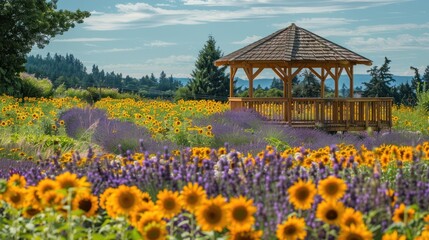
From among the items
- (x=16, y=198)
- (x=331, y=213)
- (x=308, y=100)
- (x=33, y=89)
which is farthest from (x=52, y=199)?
(x=33, y=89)

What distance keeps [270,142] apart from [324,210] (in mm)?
8831

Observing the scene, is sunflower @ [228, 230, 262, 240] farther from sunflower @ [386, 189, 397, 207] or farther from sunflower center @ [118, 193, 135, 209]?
sunflower @ [386, 189, 397, 207]

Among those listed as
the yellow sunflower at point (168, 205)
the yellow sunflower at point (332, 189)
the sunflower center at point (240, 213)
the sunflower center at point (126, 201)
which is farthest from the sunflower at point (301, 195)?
the sunflower center at point (126, 201)

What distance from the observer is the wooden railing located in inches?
758

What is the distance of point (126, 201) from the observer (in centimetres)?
350

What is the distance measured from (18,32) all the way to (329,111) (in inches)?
589

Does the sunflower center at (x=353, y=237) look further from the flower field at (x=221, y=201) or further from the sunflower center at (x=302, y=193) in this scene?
the sunflower center at (x=302, y=193)

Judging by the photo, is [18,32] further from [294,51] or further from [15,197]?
[15,197]

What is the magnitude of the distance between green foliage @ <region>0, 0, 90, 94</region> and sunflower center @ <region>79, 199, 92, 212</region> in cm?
2472

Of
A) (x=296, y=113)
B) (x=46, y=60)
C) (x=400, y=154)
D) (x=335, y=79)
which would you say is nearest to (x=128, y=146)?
(x=400, y=154)

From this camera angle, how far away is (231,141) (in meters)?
12.2

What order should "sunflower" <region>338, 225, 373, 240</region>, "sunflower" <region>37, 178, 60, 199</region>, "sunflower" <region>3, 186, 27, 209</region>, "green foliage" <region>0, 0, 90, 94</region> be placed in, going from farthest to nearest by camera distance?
1. "green foliage" <region>0, 0, 90, 94</region>
2. "sunflower" <region>3, 186, 27, 209</region>
3. "sunflower" <region>37, 178, 60, 199</region>
4. "sunflower" <region>338, 225, 373, 240</region>

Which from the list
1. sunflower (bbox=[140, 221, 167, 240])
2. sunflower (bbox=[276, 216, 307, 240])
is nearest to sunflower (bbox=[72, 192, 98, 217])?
sunflower (bbox=[140, 221, 167, 240])

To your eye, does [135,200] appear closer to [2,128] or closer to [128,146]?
[128,146]
